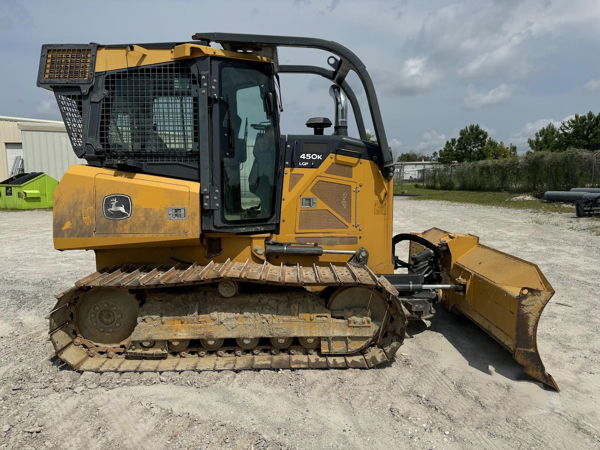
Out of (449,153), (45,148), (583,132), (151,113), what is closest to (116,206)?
(151,113)

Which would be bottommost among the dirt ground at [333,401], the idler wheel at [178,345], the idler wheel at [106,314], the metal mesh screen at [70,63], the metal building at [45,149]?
the dirt ground at [333,401]

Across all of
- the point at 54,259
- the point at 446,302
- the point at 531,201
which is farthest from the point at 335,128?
the point at 531,201

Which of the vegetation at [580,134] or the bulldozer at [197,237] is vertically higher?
the vegetation at [580,134]

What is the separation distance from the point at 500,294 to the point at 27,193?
69.4 feet

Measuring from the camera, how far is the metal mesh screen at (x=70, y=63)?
155 inches

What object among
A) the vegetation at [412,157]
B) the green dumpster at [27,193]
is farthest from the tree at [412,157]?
the green dumpster at [27,193]

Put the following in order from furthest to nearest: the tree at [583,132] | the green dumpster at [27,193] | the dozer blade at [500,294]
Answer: the tree at [583,132], the green dumpster at [27,193], the dozer blade at [500,294]

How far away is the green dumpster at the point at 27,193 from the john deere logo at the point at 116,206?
18898mm

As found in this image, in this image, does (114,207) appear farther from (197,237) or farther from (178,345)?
(178,345)

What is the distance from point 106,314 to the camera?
4078mm

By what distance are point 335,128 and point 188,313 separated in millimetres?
2632

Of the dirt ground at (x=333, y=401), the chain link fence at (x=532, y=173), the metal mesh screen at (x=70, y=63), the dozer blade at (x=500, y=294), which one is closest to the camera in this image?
the dirt ground at (x=333, y=401)

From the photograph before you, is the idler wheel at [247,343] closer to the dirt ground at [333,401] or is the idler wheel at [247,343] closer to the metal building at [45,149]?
the dirt ground at [333,401]

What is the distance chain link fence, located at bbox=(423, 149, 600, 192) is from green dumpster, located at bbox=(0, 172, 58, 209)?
1041 inches
